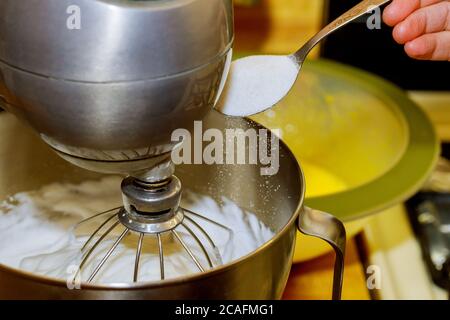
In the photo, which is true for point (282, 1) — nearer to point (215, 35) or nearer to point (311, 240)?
point (311, 240)

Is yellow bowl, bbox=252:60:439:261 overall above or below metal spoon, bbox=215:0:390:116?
below

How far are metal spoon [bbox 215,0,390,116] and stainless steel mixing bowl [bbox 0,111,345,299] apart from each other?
51 mm

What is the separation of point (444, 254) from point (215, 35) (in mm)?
484

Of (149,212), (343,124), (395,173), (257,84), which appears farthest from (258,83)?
(343,124)

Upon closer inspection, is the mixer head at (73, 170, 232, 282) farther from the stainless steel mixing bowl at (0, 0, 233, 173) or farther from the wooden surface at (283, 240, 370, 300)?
the wooden surface at (283, 240, 370, 300)

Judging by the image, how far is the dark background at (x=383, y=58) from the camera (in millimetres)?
1079

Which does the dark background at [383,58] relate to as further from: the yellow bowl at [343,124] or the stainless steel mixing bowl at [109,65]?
the stainless steel mixing bowl at [109,65]

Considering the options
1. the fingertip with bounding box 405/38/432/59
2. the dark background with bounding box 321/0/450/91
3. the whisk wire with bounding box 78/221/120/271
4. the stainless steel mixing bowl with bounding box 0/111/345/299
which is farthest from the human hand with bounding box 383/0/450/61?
the dark background with bounding box 321/0/450/91

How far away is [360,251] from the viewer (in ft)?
2.60

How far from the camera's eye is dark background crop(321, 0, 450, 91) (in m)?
1.08

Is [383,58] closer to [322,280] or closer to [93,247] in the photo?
[322,280]

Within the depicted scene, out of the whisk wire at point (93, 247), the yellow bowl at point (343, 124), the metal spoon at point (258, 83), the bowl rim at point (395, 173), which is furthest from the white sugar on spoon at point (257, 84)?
the yellow bowl at point (343, 124)

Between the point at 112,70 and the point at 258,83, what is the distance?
14 centimetres
